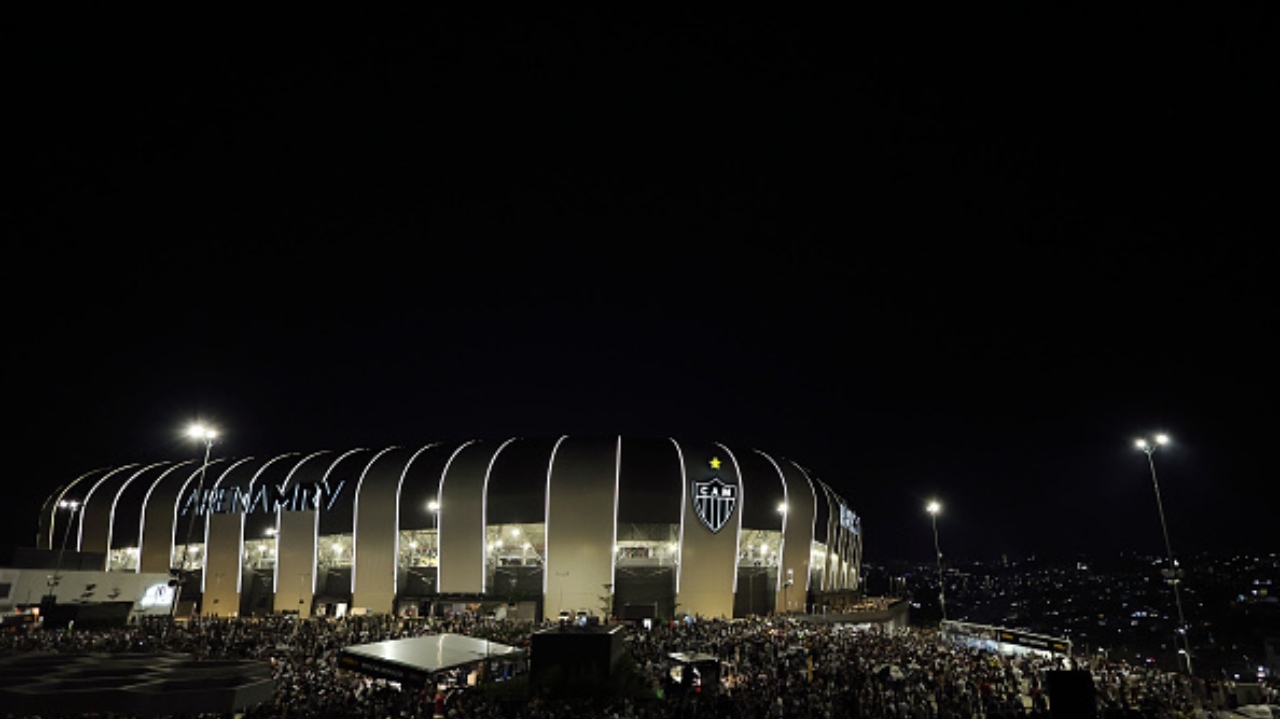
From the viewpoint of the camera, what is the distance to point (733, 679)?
2350 centimetres

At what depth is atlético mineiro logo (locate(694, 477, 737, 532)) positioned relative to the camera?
2146 inches

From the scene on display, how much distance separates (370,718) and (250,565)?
1973 inches

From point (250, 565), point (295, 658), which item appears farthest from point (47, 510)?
point (295, 658)

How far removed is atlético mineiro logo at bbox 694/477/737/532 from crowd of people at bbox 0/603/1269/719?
63.0 ft

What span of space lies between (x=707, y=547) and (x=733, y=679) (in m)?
31.4

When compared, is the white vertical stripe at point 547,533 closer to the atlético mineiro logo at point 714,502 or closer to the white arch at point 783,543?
the atlético mineiro logo at point 714,502

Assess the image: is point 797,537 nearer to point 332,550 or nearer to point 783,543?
point 783,543

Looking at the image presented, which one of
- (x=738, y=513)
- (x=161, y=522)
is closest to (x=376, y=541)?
(x=161, y=522)

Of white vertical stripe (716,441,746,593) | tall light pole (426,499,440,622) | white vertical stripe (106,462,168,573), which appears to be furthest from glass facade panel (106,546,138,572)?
white vertical stripe (716,441,746,593)

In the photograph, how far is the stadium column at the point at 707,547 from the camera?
53969 mm

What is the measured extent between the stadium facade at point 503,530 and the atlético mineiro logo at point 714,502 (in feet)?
0.34

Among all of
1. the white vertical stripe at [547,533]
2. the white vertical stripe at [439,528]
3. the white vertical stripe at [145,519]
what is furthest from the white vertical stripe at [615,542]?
the white vertical stripe at [145,519]

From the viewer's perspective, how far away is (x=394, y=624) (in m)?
36.9

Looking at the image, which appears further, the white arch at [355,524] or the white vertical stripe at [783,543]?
the white vertical stripe at [783,543]
